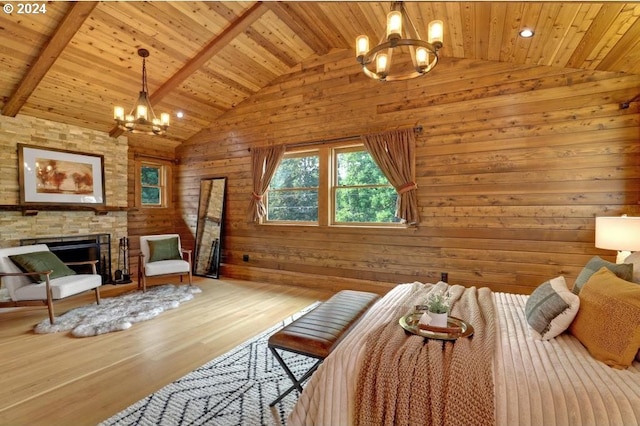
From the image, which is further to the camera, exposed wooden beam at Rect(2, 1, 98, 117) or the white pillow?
exposed wooden beam at Rect(2, 1, 98, 117)

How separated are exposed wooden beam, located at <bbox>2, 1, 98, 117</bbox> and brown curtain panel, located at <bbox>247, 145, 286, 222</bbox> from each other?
8.76ft

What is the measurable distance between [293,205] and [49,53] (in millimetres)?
3520

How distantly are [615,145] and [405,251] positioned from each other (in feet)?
8.10

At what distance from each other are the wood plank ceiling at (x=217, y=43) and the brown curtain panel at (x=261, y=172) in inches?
43.9

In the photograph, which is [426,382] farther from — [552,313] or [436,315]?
[552,313]

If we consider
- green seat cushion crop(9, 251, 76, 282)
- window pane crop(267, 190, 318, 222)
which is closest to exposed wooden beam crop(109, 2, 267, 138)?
window pane crop(267, 190, 318, 222)

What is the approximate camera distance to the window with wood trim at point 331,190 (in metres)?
4.60

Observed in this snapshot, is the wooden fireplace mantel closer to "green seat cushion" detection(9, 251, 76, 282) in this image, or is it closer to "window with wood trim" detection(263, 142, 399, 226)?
"green seat cushion" detection(9, 251, 76, 282)

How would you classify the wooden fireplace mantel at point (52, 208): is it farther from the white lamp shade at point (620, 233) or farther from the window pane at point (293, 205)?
the white lamp shade at point (620, 233)

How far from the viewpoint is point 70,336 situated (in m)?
2.99

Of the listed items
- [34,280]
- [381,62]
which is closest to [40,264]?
[34,280]

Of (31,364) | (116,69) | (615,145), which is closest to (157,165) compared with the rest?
(116,69)

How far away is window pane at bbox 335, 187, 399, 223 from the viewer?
4520mm

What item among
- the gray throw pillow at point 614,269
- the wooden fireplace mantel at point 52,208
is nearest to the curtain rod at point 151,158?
the wooden fireplace mantel at point 52,208
